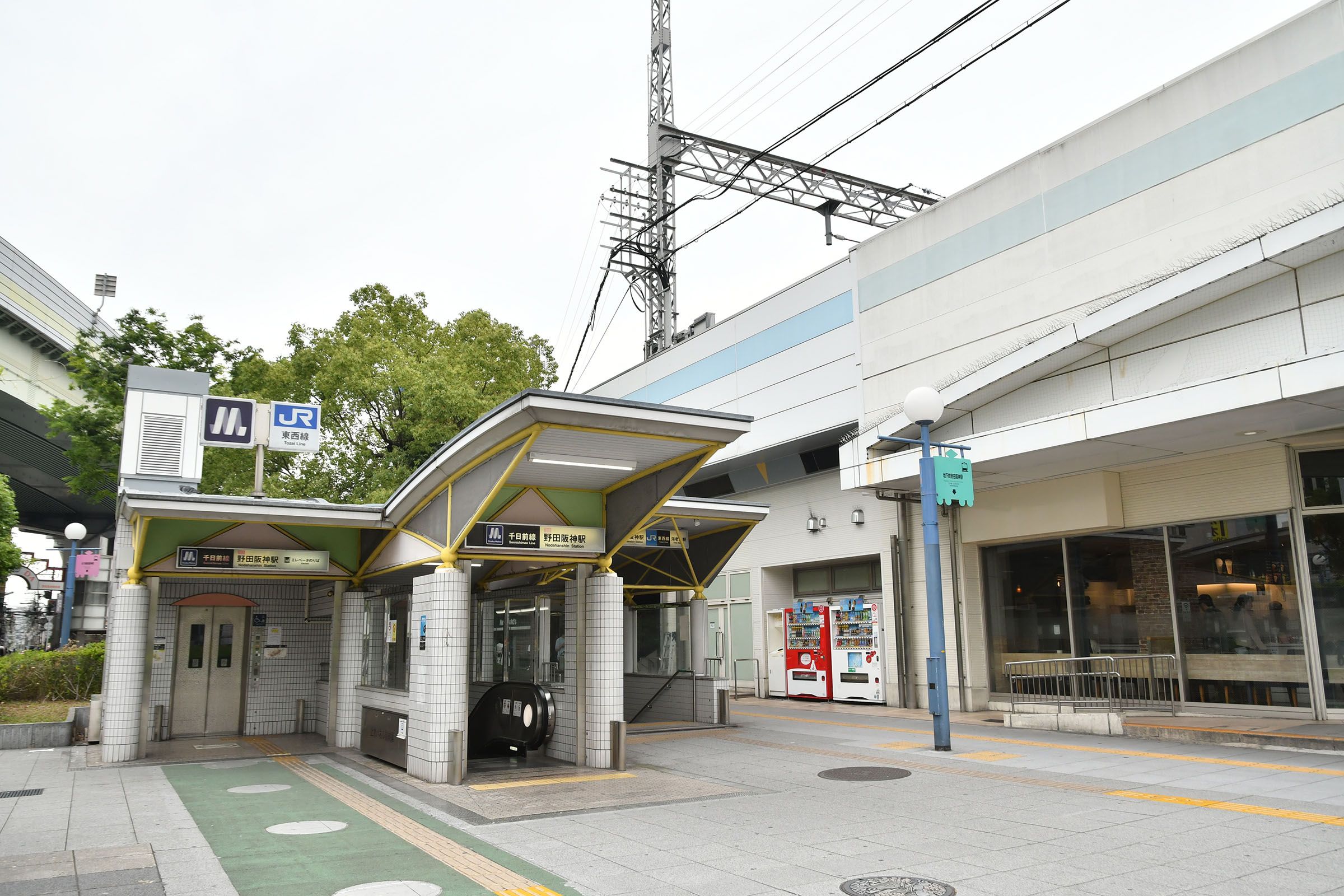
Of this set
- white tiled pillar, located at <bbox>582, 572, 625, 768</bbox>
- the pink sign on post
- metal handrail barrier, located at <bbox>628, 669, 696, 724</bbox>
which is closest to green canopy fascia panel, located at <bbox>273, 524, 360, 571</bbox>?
white tiled pillar, located at <bbox>582, 572, 625, 768</bbox>

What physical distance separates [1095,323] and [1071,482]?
3.21m

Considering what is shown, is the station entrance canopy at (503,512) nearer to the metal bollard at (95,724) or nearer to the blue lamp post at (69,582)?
the metal bollard at (95,724)

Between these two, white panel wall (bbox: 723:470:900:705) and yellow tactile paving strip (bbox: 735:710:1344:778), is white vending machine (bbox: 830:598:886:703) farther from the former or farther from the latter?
yellow tactile paving strip (bbox: 735:710:1344:778)

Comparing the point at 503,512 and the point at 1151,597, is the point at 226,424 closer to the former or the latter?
the point at 503,512

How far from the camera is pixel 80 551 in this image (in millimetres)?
28531

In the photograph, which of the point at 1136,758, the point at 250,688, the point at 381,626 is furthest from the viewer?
the point at 250,688

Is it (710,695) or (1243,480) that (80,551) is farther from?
(1243,480)

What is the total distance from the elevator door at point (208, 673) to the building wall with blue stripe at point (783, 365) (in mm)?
11331

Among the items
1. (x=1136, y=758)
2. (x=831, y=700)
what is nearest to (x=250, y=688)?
(x=831, y=700)

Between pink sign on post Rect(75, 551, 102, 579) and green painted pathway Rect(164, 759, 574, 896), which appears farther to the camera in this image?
pink sign on post Rect(75, 551, 102, 579)

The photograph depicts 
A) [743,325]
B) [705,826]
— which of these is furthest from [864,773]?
[743,325]

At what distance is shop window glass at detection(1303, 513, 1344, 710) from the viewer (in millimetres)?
12664

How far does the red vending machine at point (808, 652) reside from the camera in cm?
2077

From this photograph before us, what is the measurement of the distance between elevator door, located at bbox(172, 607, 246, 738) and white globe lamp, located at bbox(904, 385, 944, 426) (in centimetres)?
1160
